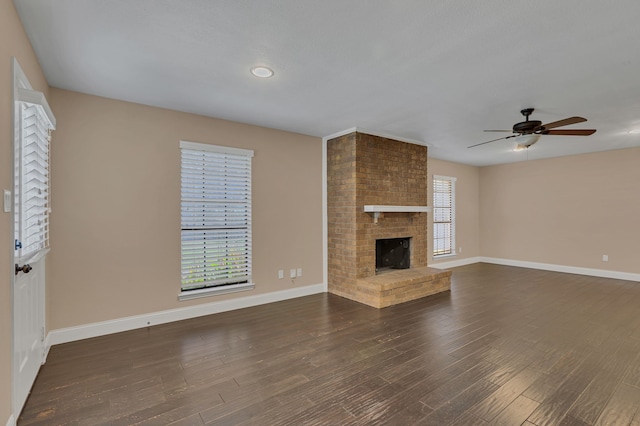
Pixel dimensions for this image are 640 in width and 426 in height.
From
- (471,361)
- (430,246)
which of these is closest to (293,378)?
(471,361)

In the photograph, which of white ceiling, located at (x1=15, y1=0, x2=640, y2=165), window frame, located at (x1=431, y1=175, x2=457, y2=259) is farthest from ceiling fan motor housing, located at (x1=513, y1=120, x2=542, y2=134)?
window frame, located at (x1=431, y1=175, x2=457, y2=259)

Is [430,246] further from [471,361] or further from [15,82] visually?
[15,82]

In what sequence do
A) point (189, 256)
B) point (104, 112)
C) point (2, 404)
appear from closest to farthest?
point (2, 404)
point (104, 112)
point (189, 256)

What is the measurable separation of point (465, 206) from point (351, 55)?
641 cm

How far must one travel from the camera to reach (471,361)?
2658mm

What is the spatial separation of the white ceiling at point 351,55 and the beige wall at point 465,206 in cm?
339

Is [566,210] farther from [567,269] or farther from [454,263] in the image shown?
[454,263]

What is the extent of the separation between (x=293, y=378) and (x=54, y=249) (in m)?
2.69

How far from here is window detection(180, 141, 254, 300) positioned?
3.81m

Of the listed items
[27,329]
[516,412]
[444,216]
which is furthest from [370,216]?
[27,329]

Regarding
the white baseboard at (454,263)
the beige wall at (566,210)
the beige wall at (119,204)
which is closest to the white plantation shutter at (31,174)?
the beige wall at (119,204)

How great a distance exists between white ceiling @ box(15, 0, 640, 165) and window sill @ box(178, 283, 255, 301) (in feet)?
7.40

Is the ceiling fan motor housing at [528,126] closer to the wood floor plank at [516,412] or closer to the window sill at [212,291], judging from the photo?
the wood floor plank at [516,412]

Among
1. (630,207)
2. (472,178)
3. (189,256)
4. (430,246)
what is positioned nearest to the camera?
(189,256)
